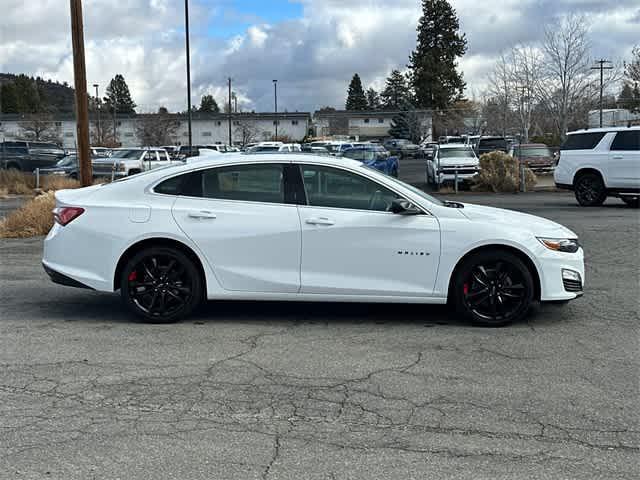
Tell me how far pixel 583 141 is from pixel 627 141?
111cm

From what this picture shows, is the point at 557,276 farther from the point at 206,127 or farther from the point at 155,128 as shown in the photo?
the point at 206,127

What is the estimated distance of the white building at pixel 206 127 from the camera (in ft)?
273

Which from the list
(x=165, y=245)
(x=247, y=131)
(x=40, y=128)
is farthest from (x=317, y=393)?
(x=40, y=128)

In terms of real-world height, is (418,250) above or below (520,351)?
above

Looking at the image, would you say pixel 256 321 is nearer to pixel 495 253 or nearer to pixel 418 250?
pixel 418 250

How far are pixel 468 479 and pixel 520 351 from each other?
253 centimetres

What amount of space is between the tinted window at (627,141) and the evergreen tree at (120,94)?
109256mm

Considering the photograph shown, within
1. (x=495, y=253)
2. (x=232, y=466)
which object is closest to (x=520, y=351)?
(x=495, y=253)

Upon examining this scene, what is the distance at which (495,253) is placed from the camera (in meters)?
6.93

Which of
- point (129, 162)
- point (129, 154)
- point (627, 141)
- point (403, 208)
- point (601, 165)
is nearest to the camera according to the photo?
point (403, 208)

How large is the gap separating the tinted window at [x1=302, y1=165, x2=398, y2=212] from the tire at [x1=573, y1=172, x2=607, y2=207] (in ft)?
44.7

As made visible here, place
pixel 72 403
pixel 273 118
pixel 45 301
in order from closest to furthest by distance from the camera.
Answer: pixel 72 403
pixel 45 301
pixel 273 118

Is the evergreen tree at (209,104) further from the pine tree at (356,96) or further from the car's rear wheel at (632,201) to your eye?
the car's rear wheel at (632,201)

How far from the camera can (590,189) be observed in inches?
762
